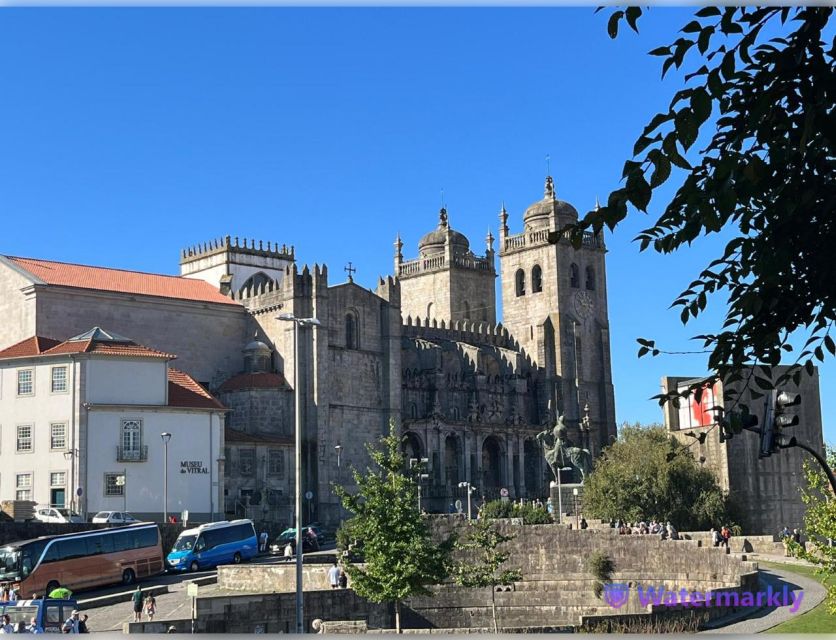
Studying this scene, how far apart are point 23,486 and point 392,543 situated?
2575 cm

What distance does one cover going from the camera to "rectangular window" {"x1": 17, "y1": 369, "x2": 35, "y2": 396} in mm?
61719

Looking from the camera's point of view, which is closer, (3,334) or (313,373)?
(3,334)

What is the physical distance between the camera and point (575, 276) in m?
111

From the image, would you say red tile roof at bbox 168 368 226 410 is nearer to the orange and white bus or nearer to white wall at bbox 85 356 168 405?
white wall at bbox 85 356 168 405

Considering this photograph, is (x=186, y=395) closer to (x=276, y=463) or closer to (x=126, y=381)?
(x=126, y=381)

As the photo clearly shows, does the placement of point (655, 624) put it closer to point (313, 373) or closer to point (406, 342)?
point (313, 373)

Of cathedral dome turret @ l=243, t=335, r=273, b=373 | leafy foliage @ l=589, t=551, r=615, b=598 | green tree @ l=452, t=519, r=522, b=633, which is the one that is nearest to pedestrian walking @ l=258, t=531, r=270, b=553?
green tree @ l=452, t=519, r=522, b=633

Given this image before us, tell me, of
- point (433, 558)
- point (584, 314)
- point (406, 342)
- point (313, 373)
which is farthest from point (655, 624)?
point (584, 314)

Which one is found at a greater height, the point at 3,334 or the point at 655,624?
the point at 3,334

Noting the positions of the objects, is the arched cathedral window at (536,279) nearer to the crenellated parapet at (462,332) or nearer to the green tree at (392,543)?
the crenellated parapet at (462,332)

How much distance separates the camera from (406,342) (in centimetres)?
9512

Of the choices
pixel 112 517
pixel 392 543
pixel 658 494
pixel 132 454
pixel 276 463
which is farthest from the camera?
pixel 276 463

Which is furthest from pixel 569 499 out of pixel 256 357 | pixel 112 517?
pixel 112 517

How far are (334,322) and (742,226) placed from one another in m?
71.7
